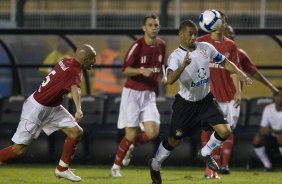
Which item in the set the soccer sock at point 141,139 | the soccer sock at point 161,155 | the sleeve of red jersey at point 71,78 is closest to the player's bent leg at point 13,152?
the sleeve of red jersey at point 71,78

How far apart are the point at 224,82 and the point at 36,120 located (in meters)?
2.97

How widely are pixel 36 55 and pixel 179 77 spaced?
21.9 ft

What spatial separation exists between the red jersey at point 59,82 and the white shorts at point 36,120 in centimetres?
9

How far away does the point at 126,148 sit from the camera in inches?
Answer: 531

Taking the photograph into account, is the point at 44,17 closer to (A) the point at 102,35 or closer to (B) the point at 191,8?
(B) the point at 191,8

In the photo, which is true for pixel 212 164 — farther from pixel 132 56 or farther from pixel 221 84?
pixel 132 56

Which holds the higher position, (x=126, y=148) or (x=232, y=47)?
(x=232, y=47)

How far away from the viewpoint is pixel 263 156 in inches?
606

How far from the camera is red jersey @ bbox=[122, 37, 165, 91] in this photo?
44.0 feet

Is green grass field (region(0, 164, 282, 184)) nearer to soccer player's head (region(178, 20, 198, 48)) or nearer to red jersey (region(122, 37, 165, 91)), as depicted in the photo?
red jersey (region(122, 37, 165, 91))

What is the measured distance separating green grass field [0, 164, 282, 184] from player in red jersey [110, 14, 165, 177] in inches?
21.3

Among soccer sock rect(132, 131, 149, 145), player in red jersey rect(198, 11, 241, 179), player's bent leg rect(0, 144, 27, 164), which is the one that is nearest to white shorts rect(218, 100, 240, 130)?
player in red jersey rect(198, 11, 241, 179)

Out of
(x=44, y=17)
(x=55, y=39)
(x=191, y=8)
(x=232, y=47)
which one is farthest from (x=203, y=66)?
(x=191, y=8)

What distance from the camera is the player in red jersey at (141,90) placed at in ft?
43.9
